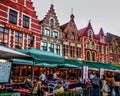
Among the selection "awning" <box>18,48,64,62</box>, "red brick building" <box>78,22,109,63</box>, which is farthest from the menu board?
"red brick building" <box>78,22,109,63</box>

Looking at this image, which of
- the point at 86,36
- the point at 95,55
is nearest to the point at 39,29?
the point at 86,36

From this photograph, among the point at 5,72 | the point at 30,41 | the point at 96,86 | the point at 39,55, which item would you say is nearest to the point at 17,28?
the point at 30,41

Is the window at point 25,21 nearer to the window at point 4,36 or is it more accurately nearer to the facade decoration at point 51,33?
the facade decoration at point 51,33

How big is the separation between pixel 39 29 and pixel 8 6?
5.50 meters

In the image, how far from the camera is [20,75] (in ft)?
80.3

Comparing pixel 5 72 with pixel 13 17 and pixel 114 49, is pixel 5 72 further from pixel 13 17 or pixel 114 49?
pixel 114 49

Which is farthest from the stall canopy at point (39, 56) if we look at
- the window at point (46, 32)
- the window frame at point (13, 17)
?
the window at point (46, 32)

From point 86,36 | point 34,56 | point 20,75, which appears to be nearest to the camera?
point 34,56

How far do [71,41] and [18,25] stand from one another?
10695 mm

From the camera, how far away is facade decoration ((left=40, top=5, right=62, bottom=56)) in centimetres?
2919

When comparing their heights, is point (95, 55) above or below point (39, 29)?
below

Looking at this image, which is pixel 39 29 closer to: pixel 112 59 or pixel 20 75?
pixel 20 75

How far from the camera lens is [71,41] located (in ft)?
110

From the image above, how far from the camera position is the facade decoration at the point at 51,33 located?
29.2 meters
